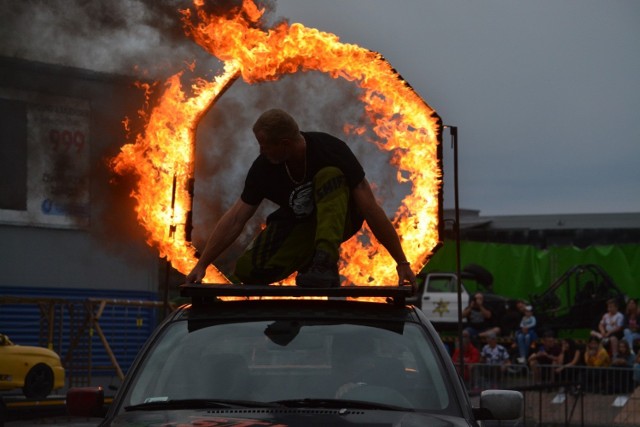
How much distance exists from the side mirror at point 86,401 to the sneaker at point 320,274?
3.75 feet

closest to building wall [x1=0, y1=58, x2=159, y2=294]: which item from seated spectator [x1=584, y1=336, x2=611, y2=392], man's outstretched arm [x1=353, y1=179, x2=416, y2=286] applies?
seated spectator [x1=584, y1=336, x2=611, y2=392]

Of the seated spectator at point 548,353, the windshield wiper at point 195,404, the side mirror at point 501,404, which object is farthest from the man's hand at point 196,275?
the seated spectator at point 548,353

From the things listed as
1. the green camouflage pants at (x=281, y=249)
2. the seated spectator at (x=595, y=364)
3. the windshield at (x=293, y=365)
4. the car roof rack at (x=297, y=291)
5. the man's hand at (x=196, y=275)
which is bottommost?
the seated spectator at (x=595, y=364)

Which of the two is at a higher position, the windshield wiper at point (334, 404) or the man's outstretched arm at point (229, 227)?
the man's outstretched arm at point (229, 227)

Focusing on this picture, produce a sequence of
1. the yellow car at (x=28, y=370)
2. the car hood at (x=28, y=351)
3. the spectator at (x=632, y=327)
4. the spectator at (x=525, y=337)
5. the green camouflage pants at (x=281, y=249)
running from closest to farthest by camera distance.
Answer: the green camouflage pants at (x=281, y=249)
the yellow car at (x=28, y=370)
the car hood at (x=28, y=351)
the spectator at (x=632, y=327)
the spectator at (x=525, y=337)

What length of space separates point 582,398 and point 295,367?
13472 millimetres

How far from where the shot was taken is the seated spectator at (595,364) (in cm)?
1934

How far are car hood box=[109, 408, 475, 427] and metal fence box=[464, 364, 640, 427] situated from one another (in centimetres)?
1254

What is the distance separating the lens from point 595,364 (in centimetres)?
2219

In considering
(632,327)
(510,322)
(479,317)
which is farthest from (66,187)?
(632,327)

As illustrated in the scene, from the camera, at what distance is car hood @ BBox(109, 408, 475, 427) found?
18.4ft

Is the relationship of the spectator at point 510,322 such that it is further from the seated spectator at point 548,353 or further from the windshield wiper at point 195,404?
the windshield wiper at point 195,404

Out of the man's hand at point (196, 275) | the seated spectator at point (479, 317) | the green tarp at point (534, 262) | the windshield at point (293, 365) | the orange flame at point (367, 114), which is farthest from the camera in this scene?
the green tarp at point (534, 262)

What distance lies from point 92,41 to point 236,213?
12.8 meters
